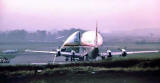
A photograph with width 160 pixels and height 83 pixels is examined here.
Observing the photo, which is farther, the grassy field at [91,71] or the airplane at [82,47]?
the airplane at [82,47]

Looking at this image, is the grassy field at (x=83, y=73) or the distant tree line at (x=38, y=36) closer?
the grassy field at (x=83, y=73)

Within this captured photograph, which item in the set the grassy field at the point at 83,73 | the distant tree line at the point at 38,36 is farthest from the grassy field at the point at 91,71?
the distant tree line at the point at 38,36

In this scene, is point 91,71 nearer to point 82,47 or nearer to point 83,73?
point 83,73

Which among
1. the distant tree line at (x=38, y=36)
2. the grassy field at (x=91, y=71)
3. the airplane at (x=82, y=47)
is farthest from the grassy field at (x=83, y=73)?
the distant tree line at (x=38, y=36)

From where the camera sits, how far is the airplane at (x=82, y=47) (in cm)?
502

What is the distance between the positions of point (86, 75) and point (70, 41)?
75cm

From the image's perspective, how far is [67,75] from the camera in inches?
187

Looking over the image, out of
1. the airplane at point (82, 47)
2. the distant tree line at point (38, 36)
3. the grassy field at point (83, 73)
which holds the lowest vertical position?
the grassy field at point (83, 73)

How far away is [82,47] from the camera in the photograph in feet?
16.8

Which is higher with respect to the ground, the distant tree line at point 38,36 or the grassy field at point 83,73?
the distant tree line at point 38,36

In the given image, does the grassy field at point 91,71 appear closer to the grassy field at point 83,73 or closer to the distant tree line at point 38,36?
the grassy field at point 83,73

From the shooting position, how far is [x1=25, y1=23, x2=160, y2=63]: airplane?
16.5ft

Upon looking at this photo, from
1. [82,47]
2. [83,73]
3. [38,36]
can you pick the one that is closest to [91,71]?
[83,73]

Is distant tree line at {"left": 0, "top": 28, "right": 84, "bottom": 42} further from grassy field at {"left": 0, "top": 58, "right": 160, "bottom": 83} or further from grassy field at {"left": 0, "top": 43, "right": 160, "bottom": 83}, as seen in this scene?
grassy field at {"left": 0, "top": 58, "right": 160, "bottom": 83}
